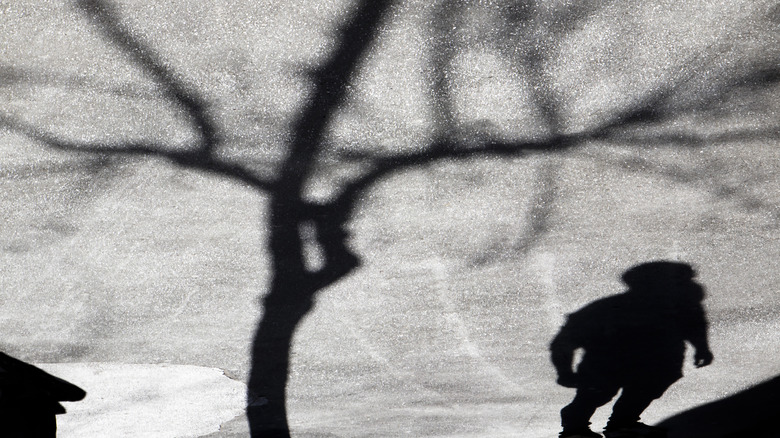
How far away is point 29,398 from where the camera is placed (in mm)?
3393

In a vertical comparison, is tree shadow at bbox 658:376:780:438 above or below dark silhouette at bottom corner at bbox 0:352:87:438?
below

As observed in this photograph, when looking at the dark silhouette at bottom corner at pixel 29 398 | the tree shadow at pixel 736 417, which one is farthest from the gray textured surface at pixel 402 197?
the tree shadow at pixel 736 417

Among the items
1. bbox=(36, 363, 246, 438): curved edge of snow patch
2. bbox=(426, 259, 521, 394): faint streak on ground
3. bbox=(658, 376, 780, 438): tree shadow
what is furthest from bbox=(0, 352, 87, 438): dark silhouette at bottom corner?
bbox=(658, 376, 780, 438): tree shadow

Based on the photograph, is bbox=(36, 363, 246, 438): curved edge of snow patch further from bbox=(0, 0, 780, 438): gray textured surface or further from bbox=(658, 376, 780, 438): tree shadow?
bbox=(658, 376, 780, 438): tree shadow

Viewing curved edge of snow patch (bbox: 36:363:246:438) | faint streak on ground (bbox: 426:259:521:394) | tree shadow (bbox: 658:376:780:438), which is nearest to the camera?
faint streak on ground (bbox: 426:259:521:394)

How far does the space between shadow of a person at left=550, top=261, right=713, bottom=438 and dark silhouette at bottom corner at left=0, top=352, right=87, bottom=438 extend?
3.65 meters

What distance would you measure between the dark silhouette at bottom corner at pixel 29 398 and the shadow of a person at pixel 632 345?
3.65 meters

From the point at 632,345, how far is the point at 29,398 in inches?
173

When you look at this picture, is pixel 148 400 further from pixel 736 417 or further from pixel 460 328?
pixel 736 417

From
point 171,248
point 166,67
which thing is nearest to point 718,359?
point 171,248

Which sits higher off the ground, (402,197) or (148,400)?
(402,197)

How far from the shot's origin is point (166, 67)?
3158 mm

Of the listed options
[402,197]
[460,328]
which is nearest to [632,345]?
[460,328]

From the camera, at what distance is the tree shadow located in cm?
392
